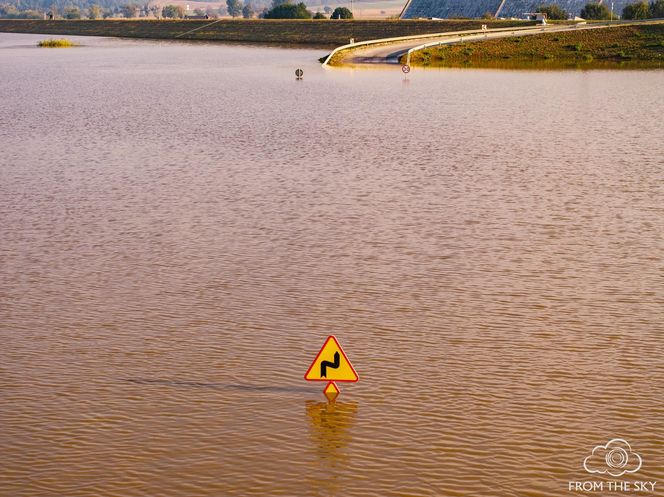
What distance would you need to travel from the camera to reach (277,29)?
14525 centimetres

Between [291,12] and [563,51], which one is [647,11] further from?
[291,12]

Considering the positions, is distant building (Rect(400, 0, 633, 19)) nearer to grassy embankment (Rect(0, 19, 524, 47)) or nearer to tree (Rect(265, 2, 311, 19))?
tree (Rect(265, 2, 311, 19))

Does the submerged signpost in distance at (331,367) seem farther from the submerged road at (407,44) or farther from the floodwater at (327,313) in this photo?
the submerged road at (407,44)

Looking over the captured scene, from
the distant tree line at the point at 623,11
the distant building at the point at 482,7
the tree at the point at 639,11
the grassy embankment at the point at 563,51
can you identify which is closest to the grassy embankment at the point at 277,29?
the tree at the point at 639,11

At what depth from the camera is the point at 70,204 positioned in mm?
28594

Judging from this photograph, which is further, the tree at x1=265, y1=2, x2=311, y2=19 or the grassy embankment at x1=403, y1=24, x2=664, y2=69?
the tree at x1=265, y1=2, x2=311, y2=19

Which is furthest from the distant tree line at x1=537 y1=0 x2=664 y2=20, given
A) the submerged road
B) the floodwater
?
the floodwater

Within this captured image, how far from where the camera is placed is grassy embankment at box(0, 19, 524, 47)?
13025 centimetres

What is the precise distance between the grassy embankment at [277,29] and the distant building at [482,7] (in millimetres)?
34409
